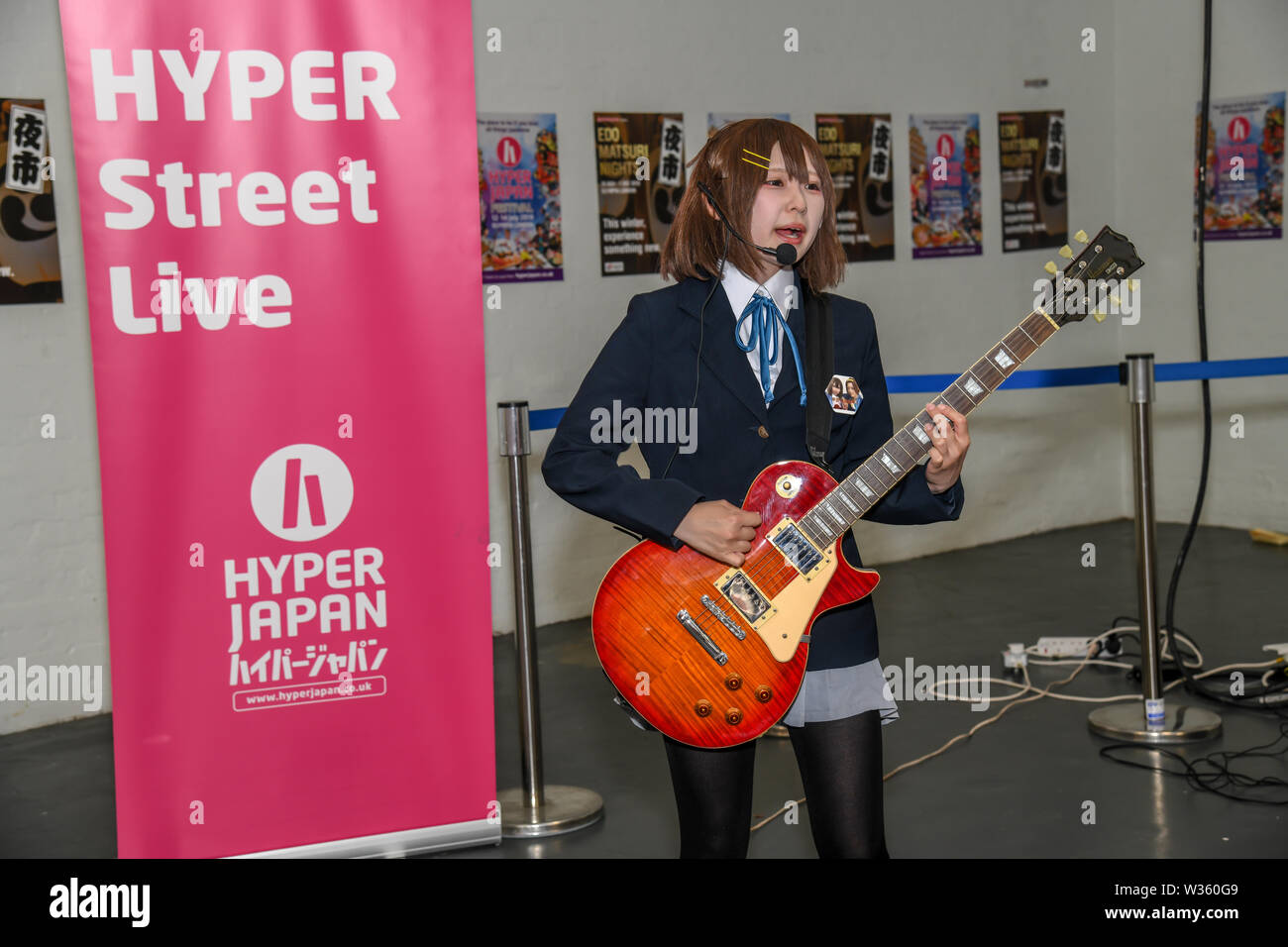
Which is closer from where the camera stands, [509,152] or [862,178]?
[509,152]

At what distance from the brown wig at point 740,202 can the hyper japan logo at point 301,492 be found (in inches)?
37.3

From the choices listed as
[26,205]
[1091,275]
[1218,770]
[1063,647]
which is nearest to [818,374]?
[1091,275]

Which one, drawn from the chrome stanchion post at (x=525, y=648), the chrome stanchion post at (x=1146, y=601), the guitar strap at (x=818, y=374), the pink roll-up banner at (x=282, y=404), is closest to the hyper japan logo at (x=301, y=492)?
the pink roll-up banner at (x=282, y=404)

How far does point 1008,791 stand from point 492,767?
1.42 meters

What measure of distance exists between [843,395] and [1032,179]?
541 centimetres

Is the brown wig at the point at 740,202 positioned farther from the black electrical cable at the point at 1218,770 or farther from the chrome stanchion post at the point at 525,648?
the black electrical cable at the point at 1218,770

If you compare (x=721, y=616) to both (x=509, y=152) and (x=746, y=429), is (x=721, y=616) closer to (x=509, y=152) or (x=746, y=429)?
(x=746, y=429)

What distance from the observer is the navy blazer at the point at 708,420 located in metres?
1.99

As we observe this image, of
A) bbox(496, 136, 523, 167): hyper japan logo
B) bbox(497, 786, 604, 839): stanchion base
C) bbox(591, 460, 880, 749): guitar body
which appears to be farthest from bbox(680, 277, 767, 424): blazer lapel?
bbox(496, 136, 523, 167): hyper japan logo

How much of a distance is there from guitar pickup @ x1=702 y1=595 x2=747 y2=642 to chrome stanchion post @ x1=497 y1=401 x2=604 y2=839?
1.49m

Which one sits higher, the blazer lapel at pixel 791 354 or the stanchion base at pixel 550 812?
the blazer lapel at pixel 791 354

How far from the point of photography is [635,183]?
561cm

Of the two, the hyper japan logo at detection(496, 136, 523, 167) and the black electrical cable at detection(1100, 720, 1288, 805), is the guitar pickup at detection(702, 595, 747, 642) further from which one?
the hyper japan logo at detection(496, 136, 523, 167)

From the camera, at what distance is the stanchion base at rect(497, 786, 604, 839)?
3.36 meters
